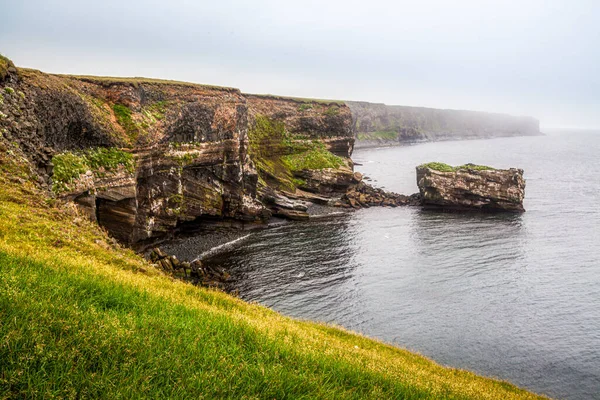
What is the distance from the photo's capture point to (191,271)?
1443 inches

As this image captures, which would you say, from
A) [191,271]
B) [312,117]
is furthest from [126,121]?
[312,117]

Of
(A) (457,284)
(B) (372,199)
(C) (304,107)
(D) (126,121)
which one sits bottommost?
(A) (457,284)

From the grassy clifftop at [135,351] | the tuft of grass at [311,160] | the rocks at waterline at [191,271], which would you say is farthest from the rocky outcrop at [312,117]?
the grassy clifftop at [135,351]

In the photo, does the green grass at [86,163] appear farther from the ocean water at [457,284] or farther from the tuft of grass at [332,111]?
the tuft of grass at [332,111]

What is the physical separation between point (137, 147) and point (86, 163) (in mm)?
6413

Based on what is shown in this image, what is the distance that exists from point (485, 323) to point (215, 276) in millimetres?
22641

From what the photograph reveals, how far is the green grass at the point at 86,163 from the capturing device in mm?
28719

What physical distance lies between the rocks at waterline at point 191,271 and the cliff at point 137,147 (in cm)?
381

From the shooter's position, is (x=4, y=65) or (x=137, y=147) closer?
(x=4, y=65)

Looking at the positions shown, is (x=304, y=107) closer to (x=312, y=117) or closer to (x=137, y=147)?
(x=312, y=117)

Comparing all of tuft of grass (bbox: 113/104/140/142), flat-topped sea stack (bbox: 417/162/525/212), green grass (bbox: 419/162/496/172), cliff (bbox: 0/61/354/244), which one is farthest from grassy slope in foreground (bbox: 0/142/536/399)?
green grass (bbox: 419/162/496/172)

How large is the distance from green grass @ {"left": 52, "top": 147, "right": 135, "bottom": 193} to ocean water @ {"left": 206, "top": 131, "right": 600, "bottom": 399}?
1326 cm

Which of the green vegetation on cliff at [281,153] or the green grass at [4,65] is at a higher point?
the green grass at [4,65]

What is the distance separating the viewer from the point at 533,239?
166 ft
